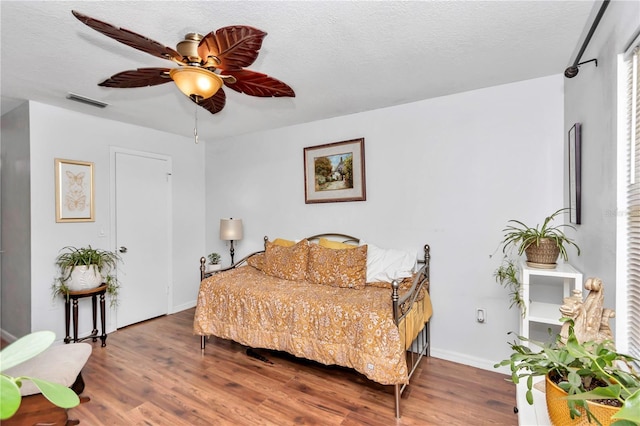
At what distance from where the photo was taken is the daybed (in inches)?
85.8

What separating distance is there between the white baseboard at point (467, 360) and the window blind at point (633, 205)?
5.34 feet

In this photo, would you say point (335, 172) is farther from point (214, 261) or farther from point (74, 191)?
point (74, 191)

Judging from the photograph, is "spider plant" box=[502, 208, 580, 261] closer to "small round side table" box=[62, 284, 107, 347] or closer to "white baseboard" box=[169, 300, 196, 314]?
"small round side table" box=[62, 284, 107, 347]

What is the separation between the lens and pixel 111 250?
367 cm

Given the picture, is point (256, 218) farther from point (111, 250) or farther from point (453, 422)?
point (453, 422)

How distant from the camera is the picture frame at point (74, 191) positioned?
324 centimetres

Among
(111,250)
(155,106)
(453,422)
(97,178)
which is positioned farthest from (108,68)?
(453,422)

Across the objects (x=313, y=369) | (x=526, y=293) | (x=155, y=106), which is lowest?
(x=313, y=369)

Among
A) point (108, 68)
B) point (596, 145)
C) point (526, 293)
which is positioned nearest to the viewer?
point (596, 145)

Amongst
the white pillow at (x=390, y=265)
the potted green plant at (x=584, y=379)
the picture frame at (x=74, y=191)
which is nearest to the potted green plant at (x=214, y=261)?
the picture frame at (x=74, y=191)

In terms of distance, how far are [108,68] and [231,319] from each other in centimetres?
236

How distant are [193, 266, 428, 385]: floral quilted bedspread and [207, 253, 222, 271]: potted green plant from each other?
90 cm

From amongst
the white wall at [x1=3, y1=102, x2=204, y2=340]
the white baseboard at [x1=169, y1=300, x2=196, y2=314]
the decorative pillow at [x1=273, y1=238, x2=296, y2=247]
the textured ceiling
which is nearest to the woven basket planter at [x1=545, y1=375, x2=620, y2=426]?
the textured ceiling

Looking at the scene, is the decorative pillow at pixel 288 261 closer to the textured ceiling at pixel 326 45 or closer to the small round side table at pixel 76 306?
the textured ceiling at pixel 326 45
